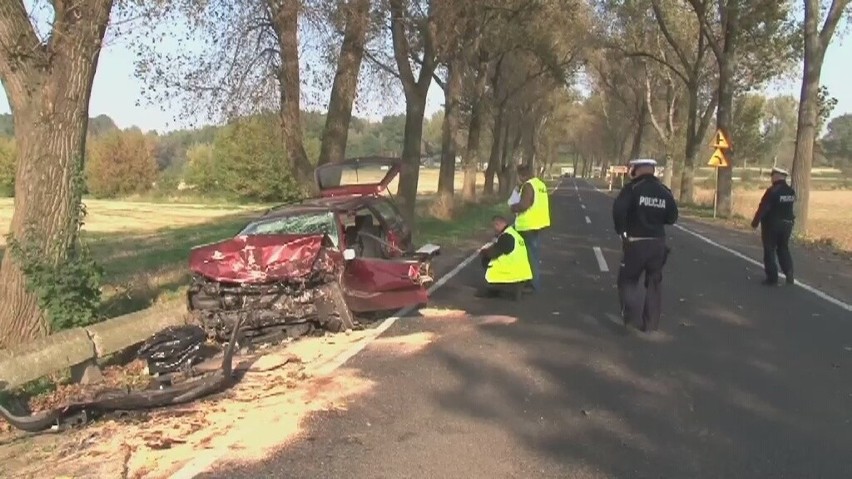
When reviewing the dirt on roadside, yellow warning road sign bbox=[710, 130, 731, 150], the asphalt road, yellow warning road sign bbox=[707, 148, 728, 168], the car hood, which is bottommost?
the dirt on roadside

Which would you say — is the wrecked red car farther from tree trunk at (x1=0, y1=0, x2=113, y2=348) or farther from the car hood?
tree trunk at (x1=0, y1=0, x2=113, y2=348)

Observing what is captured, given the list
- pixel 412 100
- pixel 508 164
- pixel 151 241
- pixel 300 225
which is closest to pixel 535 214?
pixel 300 225

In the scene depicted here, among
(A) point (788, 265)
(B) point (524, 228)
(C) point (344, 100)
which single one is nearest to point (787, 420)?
(B) point (524, 228)

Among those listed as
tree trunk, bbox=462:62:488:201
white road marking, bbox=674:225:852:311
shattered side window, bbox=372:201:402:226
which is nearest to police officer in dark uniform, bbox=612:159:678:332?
shattered side window, bbox=372:201:402:226

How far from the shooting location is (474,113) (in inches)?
1515

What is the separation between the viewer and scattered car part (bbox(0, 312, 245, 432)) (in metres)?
6.16

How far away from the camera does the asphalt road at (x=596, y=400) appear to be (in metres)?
5.38

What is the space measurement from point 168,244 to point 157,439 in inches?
822

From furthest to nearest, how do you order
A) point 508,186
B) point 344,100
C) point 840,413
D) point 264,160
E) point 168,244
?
1. point 264,160
2. point 508,186
3. point 168,244
4. point 344,100
5. point 840,413

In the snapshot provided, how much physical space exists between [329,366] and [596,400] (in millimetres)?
2572

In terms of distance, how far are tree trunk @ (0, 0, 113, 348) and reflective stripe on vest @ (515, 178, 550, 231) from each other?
5.70 meters

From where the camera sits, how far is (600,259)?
Result: 17.4 metres

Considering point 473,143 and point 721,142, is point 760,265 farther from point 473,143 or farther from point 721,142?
point 473,143

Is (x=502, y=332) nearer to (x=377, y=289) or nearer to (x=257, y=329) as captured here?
(x=377, y=289)
